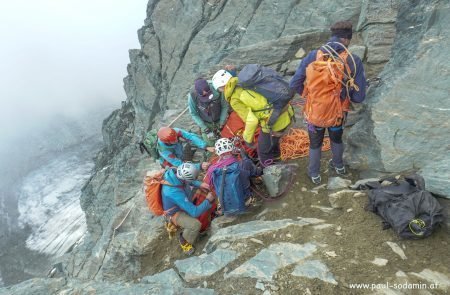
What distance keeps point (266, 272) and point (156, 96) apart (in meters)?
26.8

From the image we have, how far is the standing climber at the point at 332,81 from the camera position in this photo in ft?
25.6

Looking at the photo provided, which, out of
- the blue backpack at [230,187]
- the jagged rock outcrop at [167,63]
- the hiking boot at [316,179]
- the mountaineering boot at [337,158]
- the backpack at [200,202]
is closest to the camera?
the blue backpack at [230,187]

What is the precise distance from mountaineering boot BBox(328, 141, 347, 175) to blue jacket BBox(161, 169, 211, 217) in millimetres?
3448

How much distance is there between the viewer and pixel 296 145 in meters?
11.3

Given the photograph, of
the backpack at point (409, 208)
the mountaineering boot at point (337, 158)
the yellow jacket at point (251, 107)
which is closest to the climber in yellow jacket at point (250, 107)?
the yellow jacket at point (251, 107)

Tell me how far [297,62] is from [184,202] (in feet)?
25.6

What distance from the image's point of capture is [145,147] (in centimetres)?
1175

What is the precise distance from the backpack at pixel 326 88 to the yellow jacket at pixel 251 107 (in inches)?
48.4

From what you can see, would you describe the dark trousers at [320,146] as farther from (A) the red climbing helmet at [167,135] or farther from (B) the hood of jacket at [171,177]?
(A) the red climbing helmet at [167,135]

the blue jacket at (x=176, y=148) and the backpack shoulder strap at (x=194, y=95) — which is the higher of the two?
the backpack shoulder strap at (x=194, y=95)

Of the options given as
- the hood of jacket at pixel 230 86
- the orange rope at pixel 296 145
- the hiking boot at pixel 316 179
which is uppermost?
the hood of jacket at pixel 230 86

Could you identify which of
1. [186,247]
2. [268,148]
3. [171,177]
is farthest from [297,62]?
[186,247]

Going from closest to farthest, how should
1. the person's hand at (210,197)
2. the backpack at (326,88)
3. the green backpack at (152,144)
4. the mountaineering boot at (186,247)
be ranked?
the backpack at (326,88) → the mountaineering boot at (186,247) → the person's hand at (210,197) → the green backpack at (152,144)

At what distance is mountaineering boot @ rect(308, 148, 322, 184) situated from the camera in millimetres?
9219
